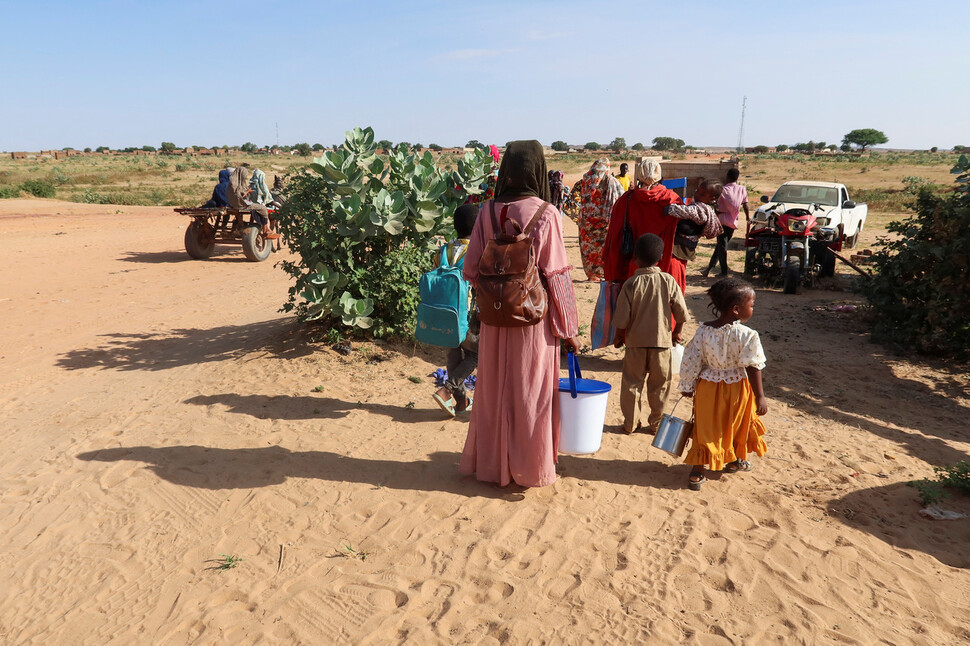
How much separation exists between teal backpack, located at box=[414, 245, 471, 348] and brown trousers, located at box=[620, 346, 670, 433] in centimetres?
124

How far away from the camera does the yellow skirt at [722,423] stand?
157 inches

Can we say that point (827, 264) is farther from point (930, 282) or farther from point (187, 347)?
point (187, 347)

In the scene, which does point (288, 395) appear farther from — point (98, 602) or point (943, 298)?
point (943, 298)

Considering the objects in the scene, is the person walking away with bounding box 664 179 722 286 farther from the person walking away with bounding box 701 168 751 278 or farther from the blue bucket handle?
the person walking away with bounding box 701 168 751 278

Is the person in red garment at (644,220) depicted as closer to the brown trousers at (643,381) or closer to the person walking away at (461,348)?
the brown trousers at (643,381)

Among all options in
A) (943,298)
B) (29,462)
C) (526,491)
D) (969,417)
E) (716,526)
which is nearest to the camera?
(716,526)

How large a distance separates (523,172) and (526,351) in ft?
3.23

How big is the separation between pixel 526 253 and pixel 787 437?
2.72 m

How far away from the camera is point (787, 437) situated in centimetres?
494

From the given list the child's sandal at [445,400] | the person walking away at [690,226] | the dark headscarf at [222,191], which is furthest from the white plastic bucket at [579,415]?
the dark headscarf at [222,191]

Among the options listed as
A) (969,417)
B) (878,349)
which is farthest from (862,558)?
(878,349)

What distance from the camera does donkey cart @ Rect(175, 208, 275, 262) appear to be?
12.9 metres

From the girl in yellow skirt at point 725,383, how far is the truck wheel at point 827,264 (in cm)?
737

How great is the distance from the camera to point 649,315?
4707 millimetres
